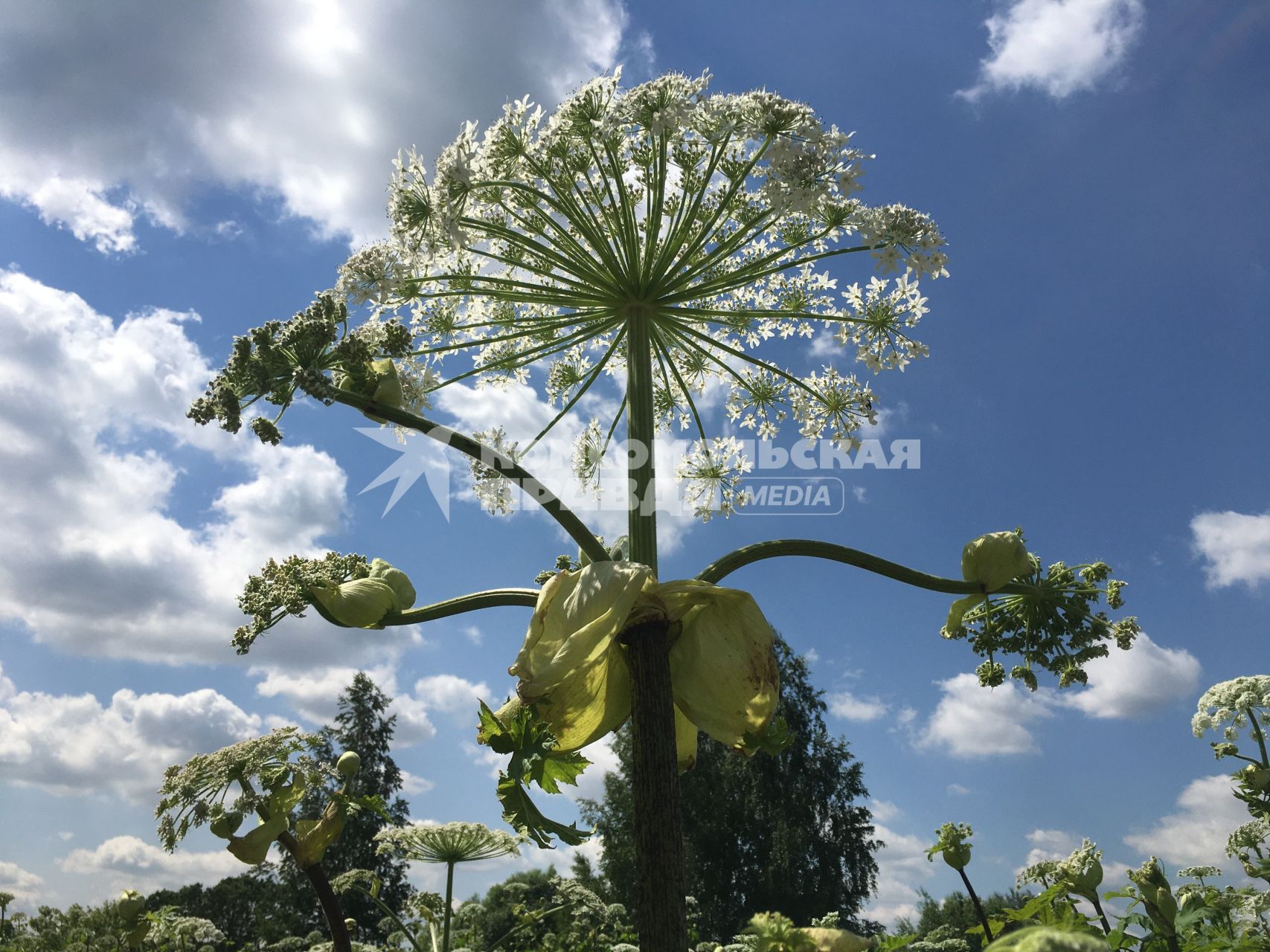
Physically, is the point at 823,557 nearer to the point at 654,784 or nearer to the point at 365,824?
the point at 654,784

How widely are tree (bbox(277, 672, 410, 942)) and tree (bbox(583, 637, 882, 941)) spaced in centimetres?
807

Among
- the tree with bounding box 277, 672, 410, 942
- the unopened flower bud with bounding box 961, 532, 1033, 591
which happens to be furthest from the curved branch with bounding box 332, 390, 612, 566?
the tree with bounding box 277, 672, 410, 942

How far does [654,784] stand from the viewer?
247 centimetres

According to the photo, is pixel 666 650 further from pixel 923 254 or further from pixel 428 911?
pixel 428 911

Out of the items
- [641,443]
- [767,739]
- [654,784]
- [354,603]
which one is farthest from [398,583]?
[767,739]

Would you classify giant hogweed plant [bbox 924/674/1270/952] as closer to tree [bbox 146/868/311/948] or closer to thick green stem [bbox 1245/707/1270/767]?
thick green stem [bbox 1245/707/1270/767]

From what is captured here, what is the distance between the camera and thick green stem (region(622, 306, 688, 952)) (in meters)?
2.31

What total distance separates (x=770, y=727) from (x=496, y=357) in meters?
3.15

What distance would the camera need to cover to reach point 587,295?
3.98 m

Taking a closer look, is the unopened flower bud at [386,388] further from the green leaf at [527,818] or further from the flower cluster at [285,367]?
the green leaf at [527,818]

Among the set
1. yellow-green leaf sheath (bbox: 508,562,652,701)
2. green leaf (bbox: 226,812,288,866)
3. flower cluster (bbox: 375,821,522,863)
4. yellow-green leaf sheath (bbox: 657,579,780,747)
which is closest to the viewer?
yellow-green leaf sheath (bbox: 508,562,652,701)

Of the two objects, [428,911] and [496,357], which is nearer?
[496,357]

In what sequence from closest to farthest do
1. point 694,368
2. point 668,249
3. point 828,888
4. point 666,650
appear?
point 666,650 < point 668,249 < point 694,368 < point 828,888

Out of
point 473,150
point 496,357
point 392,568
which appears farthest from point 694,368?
point 392,568
